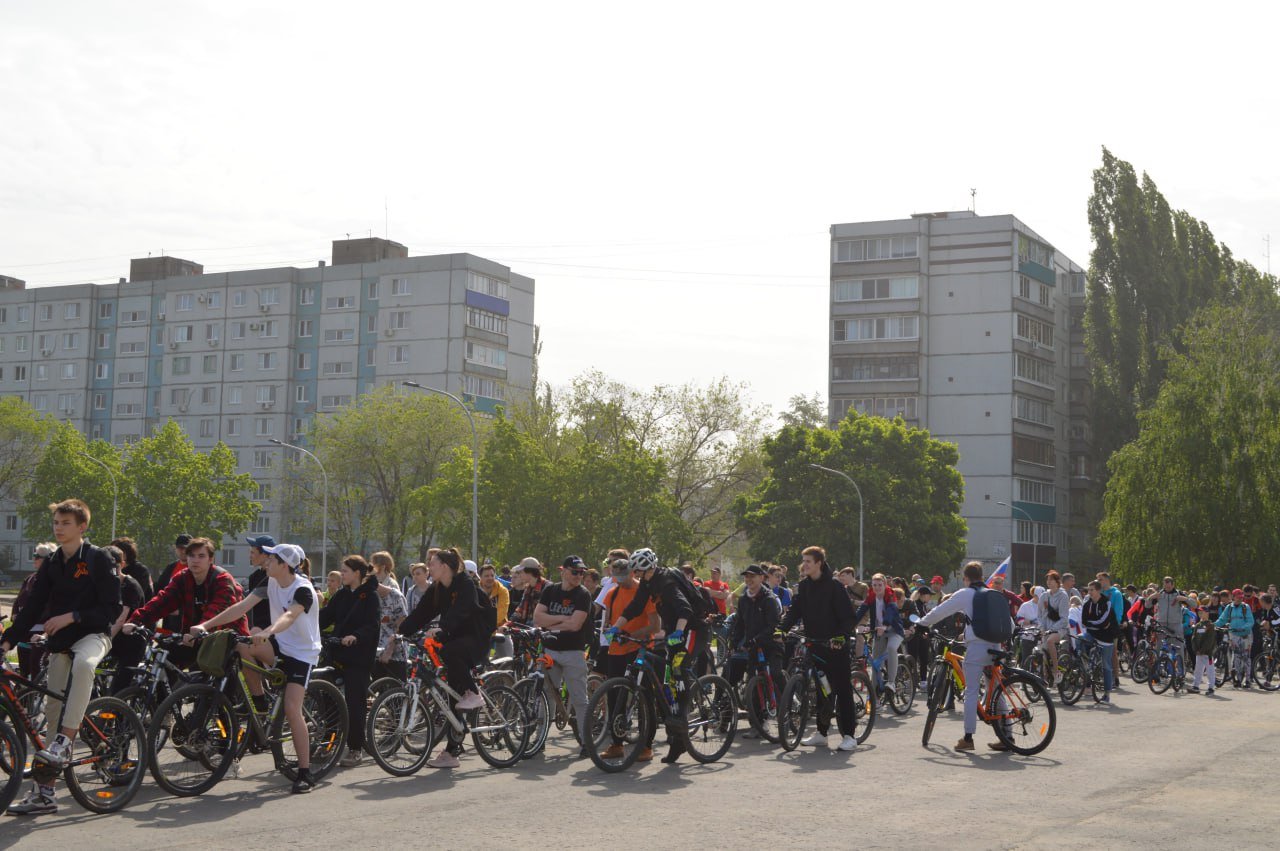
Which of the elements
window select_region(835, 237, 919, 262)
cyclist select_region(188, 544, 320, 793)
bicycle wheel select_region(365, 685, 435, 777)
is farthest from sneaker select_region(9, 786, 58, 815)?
window select_region(835, 237, 919, 262)

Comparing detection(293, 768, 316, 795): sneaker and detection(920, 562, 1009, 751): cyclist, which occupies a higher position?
detection(920, 562, 1009, 751): cyclist

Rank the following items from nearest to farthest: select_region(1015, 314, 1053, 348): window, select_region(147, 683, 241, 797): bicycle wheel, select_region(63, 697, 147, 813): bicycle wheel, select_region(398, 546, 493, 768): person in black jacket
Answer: select_region(63, 697, 147, 813): bicycle wheel < select_region(147, 683, 241, 797): bicycle wheel < select_region(398, 546, 493, 768): person in black jacket < select_region(1015, 314, 1053, 348): window

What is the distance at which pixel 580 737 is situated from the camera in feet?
44.6

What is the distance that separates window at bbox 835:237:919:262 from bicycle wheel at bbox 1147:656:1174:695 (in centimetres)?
6891

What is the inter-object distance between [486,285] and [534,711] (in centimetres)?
9114

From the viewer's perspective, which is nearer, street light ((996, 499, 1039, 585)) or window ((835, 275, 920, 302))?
street light ((996, 499, 1039, 585))

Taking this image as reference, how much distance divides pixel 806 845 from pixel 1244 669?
20415 mm

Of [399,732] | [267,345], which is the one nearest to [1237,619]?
[399,732]

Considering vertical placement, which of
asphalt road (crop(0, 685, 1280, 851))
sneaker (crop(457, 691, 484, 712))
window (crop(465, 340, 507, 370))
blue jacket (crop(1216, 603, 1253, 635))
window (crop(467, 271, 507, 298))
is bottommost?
asphalt road (crop(0, 685, 1280, 851))

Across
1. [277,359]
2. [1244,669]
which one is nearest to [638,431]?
[277,359]

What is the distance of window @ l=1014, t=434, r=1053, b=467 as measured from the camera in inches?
3541

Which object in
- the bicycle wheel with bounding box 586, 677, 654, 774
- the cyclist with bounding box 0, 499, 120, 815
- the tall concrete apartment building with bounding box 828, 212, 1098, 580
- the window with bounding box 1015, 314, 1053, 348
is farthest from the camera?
the window with bounding box 1015, 314, 1053, 348

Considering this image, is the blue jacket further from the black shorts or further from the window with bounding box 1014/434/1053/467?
the window with bounding box 1014/434/1053/467

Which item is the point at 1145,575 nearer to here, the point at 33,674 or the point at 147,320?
the point at 33,674
